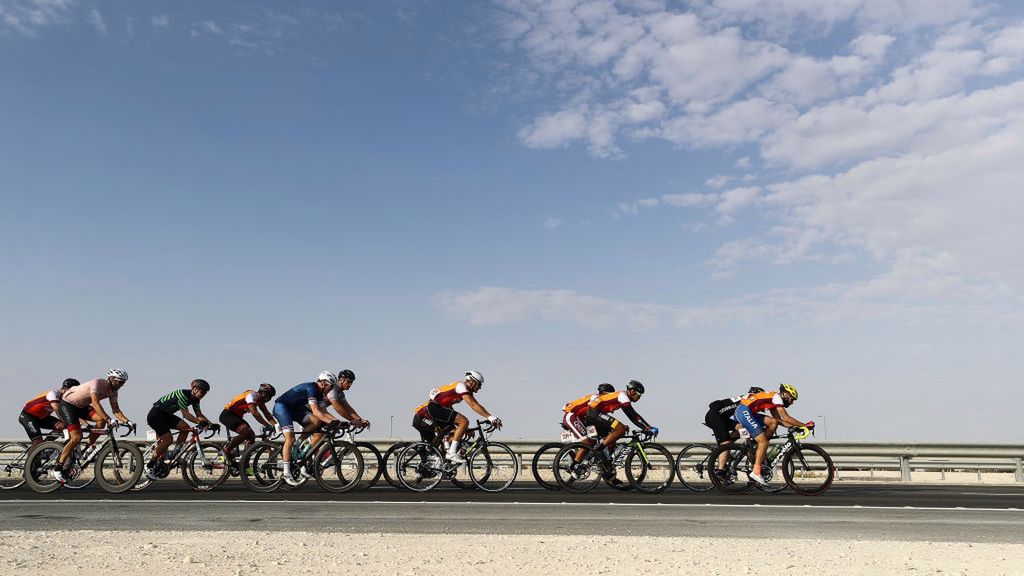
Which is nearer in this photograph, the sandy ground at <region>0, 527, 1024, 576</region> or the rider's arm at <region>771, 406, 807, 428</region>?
the sandy ground at <region>0, 527, 1024, 576</region>

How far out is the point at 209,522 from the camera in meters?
9.45

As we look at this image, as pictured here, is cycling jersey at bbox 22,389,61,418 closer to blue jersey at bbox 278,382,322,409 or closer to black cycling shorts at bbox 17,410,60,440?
black cycling shorts at bbox 17,410,60,440

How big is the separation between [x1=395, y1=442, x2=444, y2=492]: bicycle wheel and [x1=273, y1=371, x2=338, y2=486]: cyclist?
1.33 meters

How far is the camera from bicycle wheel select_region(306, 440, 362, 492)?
12.7 meters

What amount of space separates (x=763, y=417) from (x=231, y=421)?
28.3 feet

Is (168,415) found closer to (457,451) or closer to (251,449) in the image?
(251,449)

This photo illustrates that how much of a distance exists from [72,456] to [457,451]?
5910mm

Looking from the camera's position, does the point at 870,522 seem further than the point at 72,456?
No

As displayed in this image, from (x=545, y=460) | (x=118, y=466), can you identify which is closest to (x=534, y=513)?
(x=545, y=460)

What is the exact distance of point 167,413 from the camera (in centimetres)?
1273

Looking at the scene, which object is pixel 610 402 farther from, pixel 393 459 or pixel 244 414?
pixel 244 414

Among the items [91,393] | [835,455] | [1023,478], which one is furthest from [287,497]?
[1023,478]

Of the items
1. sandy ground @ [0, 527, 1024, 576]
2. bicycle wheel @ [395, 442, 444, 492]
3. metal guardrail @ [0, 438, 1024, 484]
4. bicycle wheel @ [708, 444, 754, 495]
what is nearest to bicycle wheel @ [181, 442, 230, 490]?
bicycle wheel @ [395, 442, 444, 492]

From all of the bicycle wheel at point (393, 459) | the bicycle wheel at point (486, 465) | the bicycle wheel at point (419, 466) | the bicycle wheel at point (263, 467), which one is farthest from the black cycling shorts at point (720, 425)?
the bicycle wheel at point (263, 467)
